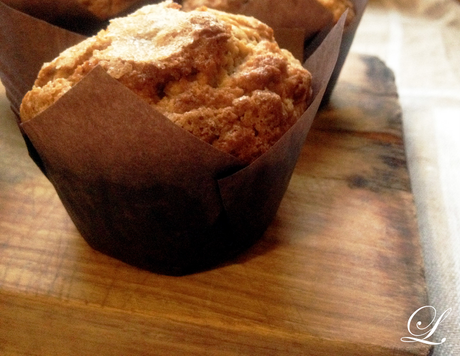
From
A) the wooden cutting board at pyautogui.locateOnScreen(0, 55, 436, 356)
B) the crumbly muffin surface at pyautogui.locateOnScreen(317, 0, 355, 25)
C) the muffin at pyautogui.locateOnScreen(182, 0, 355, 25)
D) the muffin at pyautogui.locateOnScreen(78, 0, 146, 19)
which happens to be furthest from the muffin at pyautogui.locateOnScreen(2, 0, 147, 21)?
the crumbly muffin surface at pyautogui.locateOnScreen(317, 0, 355, 25)

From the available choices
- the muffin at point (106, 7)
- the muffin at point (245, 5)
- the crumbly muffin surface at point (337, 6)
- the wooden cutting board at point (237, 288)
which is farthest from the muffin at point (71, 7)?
the crumbly muffin surface at point (337, 6)

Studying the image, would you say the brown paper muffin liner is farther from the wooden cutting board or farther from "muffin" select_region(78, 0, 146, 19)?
"muffin" select_region(78, 0, 146, 19)

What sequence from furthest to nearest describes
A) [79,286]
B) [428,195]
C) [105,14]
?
[428,195] < [105,14] < [79,286]

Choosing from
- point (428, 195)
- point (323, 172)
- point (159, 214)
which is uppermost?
point (159, 214)

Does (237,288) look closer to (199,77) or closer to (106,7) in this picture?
(199,77)

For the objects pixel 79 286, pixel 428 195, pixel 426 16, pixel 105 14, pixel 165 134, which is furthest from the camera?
pixel 426 16

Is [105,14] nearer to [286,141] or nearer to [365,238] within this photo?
[286,141]

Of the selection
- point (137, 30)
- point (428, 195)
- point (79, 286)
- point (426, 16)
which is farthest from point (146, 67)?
point (426, 16)
